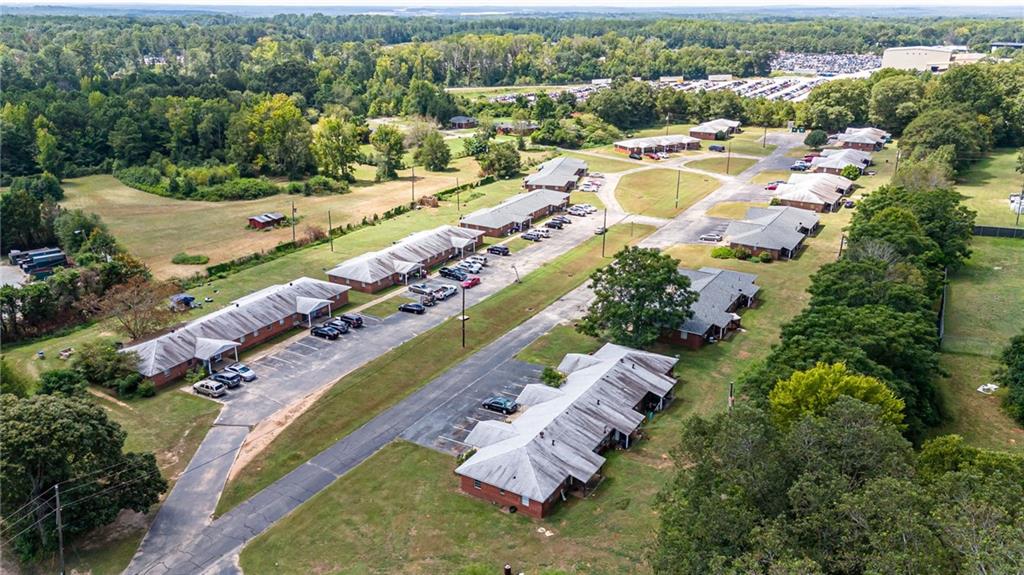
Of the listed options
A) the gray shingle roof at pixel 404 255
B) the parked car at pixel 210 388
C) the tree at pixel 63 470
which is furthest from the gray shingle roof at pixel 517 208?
the tree at pixel 63 470

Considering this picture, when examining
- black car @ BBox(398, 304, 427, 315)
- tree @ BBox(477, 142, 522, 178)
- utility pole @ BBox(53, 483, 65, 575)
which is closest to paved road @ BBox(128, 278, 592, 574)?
utility pole @ BBox(53, 483, 65, 575)

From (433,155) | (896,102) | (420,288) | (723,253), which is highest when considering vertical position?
(896,102)

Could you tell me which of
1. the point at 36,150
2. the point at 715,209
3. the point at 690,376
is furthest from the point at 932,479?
the point at 36,150

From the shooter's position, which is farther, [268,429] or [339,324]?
[339,324]

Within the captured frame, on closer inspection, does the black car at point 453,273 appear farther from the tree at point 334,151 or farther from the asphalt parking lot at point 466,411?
the tree at point 334,151

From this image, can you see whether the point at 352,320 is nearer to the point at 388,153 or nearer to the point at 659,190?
the point at 659,190

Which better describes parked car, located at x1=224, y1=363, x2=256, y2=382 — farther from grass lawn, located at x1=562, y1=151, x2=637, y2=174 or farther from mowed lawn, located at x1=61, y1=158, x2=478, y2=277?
grass lawn, located at x1=562, y1=151, x2=637, y2=174

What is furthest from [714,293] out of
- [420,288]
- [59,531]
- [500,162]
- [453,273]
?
[500,162]

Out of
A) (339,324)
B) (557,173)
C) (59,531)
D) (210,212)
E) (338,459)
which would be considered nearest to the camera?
(59,531)
